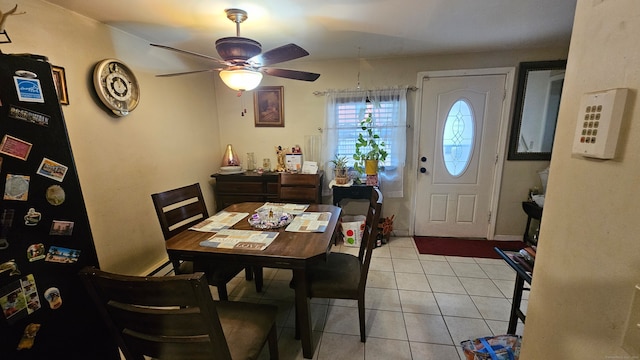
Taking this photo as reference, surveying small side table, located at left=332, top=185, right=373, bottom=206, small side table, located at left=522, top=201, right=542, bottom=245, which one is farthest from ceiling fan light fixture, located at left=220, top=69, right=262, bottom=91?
small side table, located at left=522, top=201, right=542, bottom=245

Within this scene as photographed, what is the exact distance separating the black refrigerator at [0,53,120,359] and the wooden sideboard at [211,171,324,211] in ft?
6.92

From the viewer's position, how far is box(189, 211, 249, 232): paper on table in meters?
1.77

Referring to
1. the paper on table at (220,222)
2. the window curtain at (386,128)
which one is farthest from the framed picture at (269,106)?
the paper on table at (220,222)

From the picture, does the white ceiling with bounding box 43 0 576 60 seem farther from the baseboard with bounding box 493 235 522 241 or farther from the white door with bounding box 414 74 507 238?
the baseboard with bounding box 493 235 522 241

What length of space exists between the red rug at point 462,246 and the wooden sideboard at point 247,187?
4.73 feet

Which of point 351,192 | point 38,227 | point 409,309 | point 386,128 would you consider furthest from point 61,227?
point 386,128

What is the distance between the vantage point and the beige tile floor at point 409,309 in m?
1.69

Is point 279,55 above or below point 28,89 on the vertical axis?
above

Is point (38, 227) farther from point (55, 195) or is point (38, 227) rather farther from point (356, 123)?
point (356, 123)

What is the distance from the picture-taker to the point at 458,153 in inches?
125

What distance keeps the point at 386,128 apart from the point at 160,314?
2906mm

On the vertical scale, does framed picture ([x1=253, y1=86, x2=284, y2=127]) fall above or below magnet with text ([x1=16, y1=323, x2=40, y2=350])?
above

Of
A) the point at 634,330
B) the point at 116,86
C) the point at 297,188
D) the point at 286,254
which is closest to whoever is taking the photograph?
the point at 634,330

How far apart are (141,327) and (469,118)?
11.5 feet
